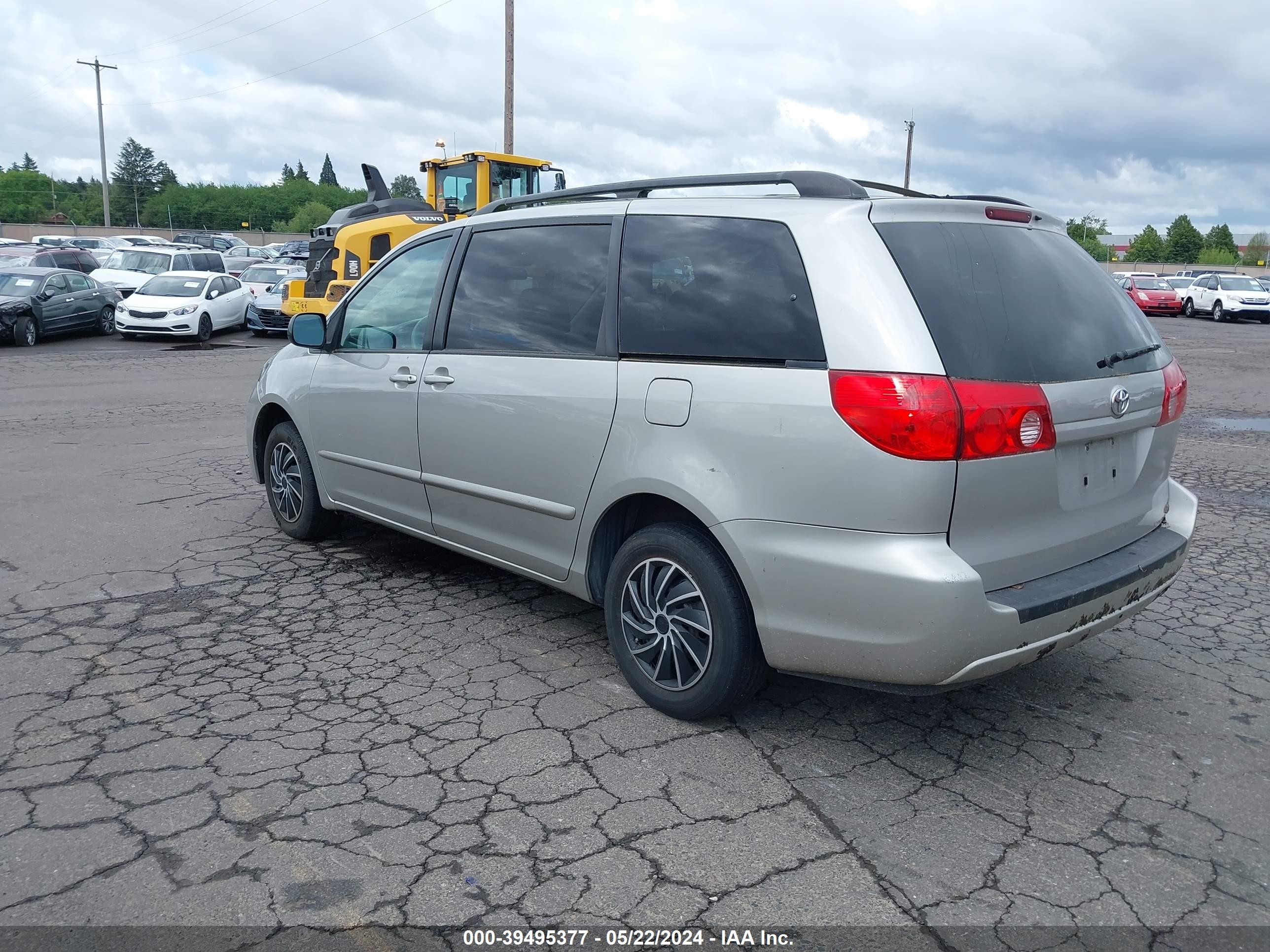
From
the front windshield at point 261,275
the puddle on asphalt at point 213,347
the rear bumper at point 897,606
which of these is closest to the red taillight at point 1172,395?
the rear bumper at point 897,606

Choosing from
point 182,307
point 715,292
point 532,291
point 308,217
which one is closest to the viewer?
point 715,292

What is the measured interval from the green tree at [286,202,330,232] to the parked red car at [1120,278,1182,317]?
90057mm

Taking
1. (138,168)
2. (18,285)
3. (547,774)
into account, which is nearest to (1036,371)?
(547,774)

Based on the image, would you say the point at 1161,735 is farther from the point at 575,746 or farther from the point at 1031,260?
the point at 575,746

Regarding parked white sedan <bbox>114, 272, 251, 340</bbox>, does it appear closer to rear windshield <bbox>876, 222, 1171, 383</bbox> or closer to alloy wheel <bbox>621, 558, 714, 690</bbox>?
alloy wheel <bbox>621, 558, 714, 690</bbox>

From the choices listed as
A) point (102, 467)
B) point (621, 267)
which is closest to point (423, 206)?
point (102, 467)

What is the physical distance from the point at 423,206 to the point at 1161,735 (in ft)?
52.0

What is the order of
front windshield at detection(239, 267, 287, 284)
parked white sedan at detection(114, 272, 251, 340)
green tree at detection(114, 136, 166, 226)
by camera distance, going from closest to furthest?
parked white sedan at detection(114, 272, 251, 340)
front windshield at detection(239, 267, 287, 284)
green tree at detection(114, 136, 166, 226)

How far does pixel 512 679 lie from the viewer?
13.4ft

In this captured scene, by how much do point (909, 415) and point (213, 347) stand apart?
19519mm

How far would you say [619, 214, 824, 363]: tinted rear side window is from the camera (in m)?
3.35

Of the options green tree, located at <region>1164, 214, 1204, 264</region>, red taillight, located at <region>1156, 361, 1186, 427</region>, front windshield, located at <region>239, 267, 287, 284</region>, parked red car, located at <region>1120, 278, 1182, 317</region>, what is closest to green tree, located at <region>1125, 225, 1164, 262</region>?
green tree, located at <region>1164, 214, 1204, 264</region>

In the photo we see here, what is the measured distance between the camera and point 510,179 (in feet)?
58.2

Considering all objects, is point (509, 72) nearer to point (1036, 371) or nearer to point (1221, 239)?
point (1036, 371)
